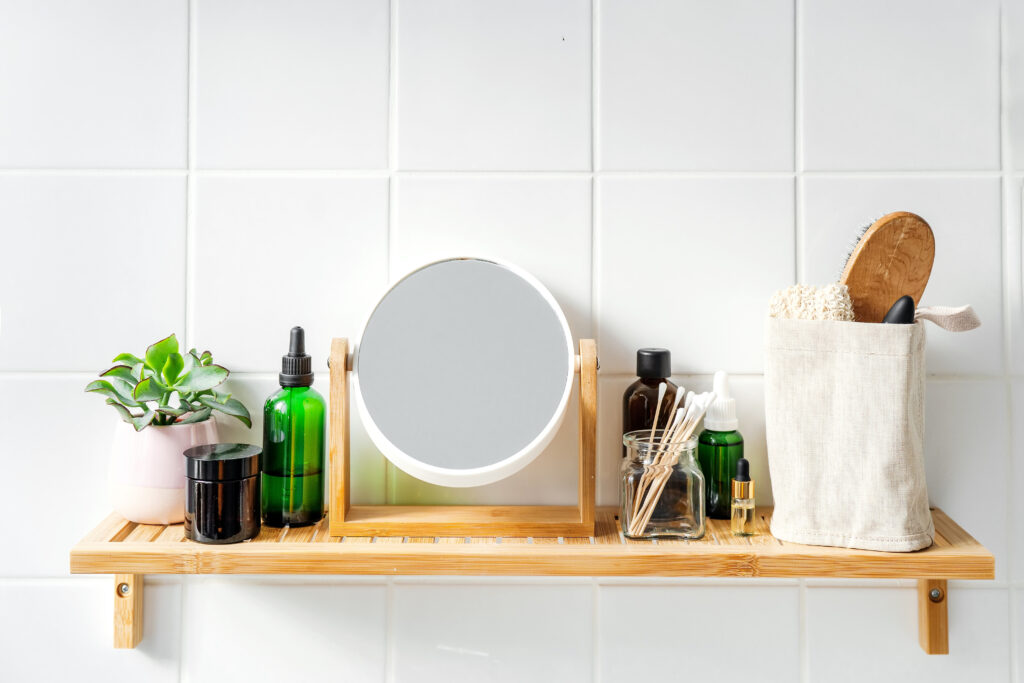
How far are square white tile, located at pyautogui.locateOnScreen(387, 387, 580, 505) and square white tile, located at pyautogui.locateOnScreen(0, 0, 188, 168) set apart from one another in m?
0.42

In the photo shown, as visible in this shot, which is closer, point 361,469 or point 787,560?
point 787,560

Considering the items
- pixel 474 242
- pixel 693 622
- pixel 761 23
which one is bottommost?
pixel 693 622

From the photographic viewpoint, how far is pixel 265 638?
2.76 ft

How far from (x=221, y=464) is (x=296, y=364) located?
116 mm

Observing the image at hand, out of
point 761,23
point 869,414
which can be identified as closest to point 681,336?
point 869,414

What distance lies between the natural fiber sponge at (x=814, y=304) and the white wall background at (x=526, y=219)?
0.36 feet

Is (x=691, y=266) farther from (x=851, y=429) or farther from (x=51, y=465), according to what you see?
(x=51, y=465)

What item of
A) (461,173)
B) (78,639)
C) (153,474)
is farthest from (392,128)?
(78,639)

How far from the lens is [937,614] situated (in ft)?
2.68

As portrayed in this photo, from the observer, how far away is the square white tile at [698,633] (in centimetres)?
83

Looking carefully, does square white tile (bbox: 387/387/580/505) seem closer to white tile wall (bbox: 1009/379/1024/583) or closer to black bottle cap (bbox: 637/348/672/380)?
black bottle cap (bbox: 637/348/672/380)

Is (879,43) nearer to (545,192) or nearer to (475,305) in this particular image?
(545,192)

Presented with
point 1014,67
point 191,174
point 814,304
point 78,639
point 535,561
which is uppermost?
Result: point 1014,67

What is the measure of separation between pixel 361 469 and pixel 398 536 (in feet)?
0.37
